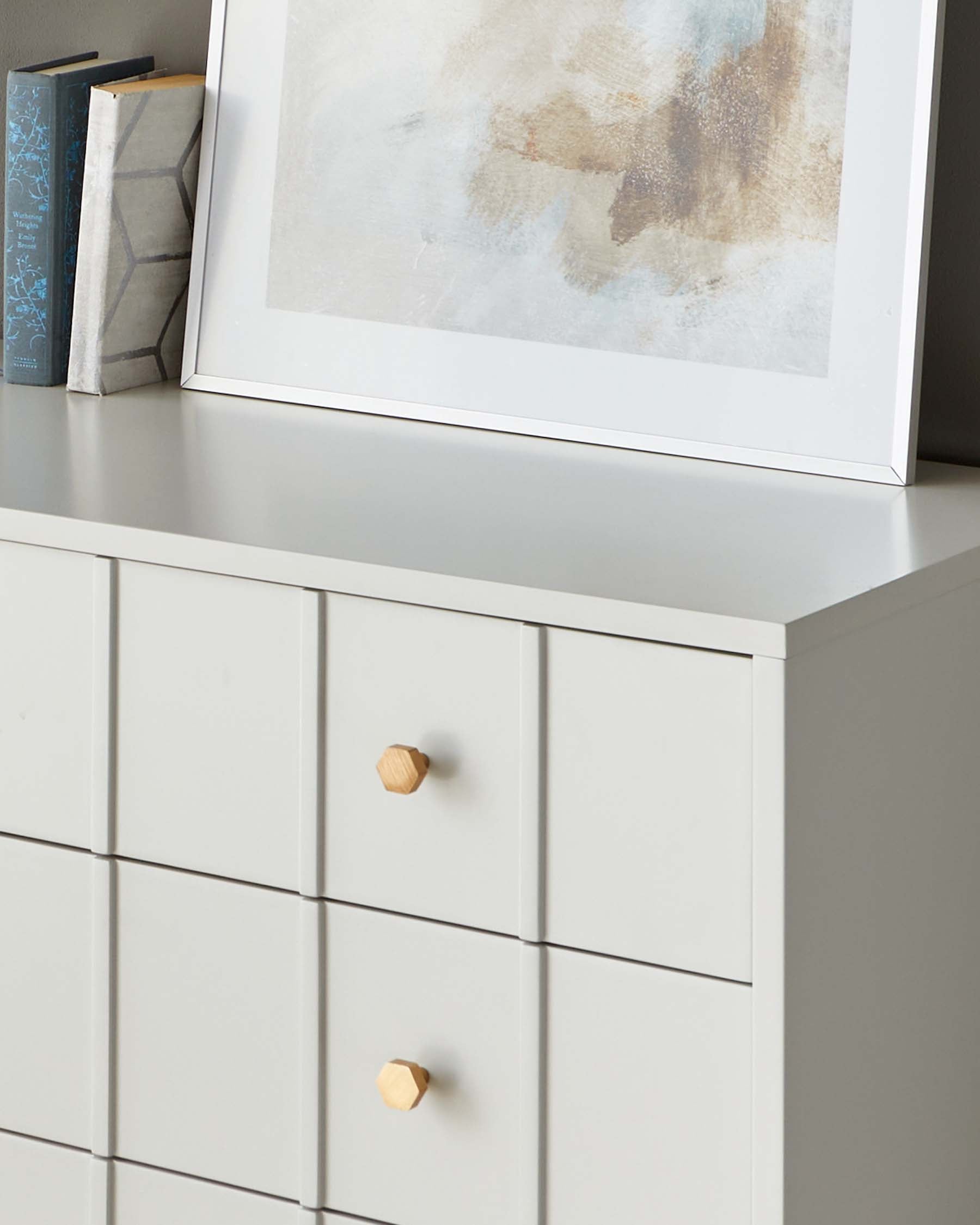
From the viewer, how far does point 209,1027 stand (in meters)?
1.17

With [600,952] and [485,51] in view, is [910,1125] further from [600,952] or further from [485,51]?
[485,51]

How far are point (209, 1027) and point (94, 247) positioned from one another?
2.23ft

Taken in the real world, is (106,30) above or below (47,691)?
above

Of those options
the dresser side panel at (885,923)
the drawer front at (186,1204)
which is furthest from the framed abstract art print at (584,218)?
the drawer front at (186,1204)

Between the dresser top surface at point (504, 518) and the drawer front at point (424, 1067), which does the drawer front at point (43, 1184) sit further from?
the dresser top surface at point (504, 518)

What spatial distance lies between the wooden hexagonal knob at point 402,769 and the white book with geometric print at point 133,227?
0.62 meters

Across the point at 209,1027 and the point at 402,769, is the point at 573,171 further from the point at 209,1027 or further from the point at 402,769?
the point at 209,1027

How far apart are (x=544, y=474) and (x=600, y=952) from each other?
0.39m

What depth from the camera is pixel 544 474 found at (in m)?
1.30

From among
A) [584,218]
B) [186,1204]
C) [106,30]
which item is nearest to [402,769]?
[186,1204]

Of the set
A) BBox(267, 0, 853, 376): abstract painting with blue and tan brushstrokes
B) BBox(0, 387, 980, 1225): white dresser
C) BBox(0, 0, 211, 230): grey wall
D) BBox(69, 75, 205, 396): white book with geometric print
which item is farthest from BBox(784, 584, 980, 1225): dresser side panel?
BBox(0, 0, 211, 230): grey wall

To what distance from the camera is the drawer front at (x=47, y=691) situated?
1.17 metres

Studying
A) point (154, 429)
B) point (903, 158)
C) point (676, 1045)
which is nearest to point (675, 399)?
point (903, 158)

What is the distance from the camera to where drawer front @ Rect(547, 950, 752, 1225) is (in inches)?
39.7
